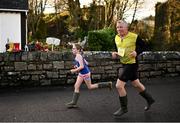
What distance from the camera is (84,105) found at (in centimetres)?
874

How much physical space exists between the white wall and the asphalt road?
12.6 m

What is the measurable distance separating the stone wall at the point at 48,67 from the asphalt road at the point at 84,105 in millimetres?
263

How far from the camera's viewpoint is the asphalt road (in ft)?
24.5

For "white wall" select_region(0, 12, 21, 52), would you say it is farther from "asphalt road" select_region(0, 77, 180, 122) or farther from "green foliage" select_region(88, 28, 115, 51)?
"asphalt road" select_region(0, 77, 180, 122)

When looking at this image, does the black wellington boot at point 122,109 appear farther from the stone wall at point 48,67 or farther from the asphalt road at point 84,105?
the stone wall at point 48,67

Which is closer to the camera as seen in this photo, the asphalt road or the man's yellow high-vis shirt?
the asphalt road

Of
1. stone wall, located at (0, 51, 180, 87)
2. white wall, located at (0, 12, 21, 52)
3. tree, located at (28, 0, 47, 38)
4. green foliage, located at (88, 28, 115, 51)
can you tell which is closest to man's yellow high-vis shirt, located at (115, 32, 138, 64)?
stone wall, located at (0, 51, 180, 87)

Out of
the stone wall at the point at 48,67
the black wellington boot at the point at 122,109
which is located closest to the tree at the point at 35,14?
the stone wall at the point at 48,67

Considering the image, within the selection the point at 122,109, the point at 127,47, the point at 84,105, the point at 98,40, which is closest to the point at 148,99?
the point at 122,109

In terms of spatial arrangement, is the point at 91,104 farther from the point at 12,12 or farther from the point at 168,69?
the point at 12,12

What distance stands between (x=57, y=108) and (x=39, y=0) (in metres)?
→ 24.8

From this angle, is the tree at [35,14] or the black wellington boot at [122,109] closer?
the black wellington boot at [122,109]

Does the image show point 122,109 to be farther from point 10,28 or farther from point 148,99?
point 10,28

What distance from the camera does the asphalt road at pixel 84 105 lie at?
7480 mm
